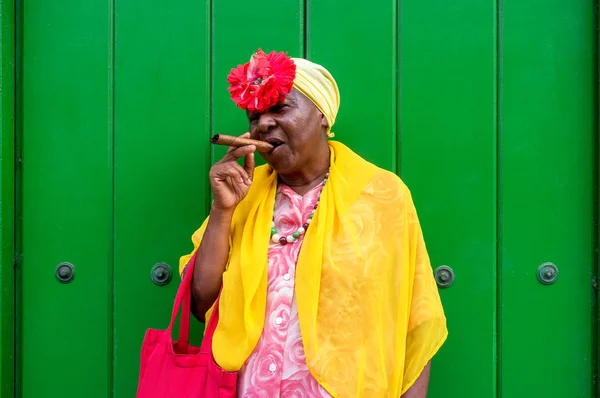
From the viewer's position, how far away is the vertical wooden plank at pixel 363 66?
70.7 inches

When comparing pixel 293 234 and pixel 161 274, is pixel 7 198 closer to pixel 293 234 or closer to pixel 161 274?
pixel 161 274

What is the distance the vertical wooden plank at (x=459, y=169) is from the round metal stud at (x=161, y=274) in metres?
0.71

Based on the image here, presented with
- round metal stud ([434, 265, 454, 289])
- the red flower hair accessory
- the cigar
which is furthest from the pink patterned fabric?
round metal stud ([434, 265, 454, 289])

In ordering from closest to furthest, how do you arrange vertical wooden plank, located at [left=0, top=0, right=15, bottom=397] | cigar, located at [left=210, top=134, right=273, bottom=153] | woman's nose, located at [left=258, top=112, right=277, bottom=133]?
cigar, located at [left=210, top=134, right=273, bottom=153]
woman's nose, located at [left=258, top=112, right=277, bottom=133]
vertical wooden plank, located at [left=0, top=0, right=15, bottom=397]

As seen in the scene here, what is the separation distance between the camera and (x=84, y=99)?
71.8 inches

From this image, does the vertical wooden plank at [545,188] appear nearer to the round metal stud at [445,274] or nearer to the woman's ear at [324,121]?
the round metal stud at [445,274]

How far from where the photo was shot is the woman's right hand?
152 cm

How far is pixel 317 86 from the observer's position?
5.11 feet

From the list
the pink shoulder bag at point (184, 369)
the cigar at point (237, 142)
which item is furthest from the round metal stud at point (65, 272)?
the cigar at point (237, 142)

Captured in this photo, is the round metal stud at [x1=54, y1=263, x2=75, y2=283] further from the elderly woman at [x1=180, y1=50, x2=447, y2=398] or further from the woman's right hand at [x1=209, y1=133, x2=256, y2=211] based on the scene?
the woman's right hand at [x1=209, y1=133, x2=256, y2=211]

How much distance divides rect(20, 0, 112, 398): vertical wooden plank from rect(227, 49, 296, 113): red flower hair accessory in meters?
0.52

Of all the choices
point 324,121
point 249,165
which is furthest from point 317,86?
point 249,165

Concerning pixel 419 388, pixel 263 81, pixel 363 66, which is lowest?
pixel 419 388

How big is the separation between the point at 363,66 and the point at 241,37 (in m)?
0.35
